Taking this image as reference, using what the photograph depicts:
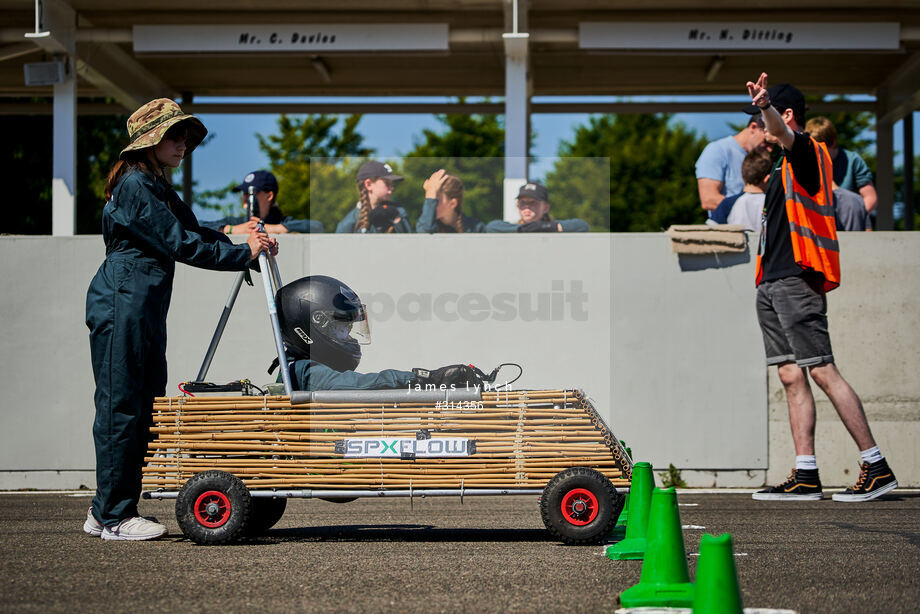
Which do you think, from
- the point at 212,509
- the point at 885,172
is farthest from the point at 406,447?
the point at 885,172

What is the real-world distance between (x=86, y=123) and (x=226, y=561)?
90.6ft

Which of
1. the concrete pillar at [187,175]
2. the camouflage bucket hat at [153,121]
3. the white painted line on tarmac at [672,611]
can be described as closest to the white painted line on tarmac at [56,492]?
the camouflage bucket hat at [153,121]

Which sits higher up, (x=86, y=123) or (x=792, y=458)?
(x=86, y=123)

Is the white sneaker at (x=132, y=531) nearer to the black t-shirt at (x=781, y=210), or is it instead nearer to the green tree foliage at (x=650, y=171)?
the black t-shirt at (x=781, y=210)

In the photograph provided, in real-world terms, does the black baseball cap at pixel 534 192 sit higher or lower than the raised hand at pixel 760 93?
lower

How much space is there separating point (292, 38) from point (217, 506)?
8.36m

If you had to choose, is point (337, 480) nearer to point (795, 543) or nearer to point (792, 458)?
point (795, 543)

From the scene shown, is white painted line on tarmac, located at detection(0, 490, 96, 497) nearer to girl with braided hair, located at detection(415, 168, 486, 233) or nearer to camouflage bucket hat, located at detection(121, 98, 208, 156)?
girl with braided hair, located at detection(415, 168, 486, 233)

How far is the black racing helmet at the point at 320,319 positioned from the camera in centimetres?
585

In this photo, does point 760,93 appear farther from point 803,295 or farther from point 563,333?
point 563,333

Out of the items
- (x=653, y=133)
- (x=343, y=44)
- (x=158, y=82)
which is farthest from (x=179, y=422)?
(x=653, y=133)

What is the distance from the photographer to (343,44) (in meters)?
12.7

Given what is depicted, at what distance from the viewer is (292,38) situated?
12.8 meters

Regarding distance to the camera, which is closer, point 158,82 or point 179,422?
point 179,422
